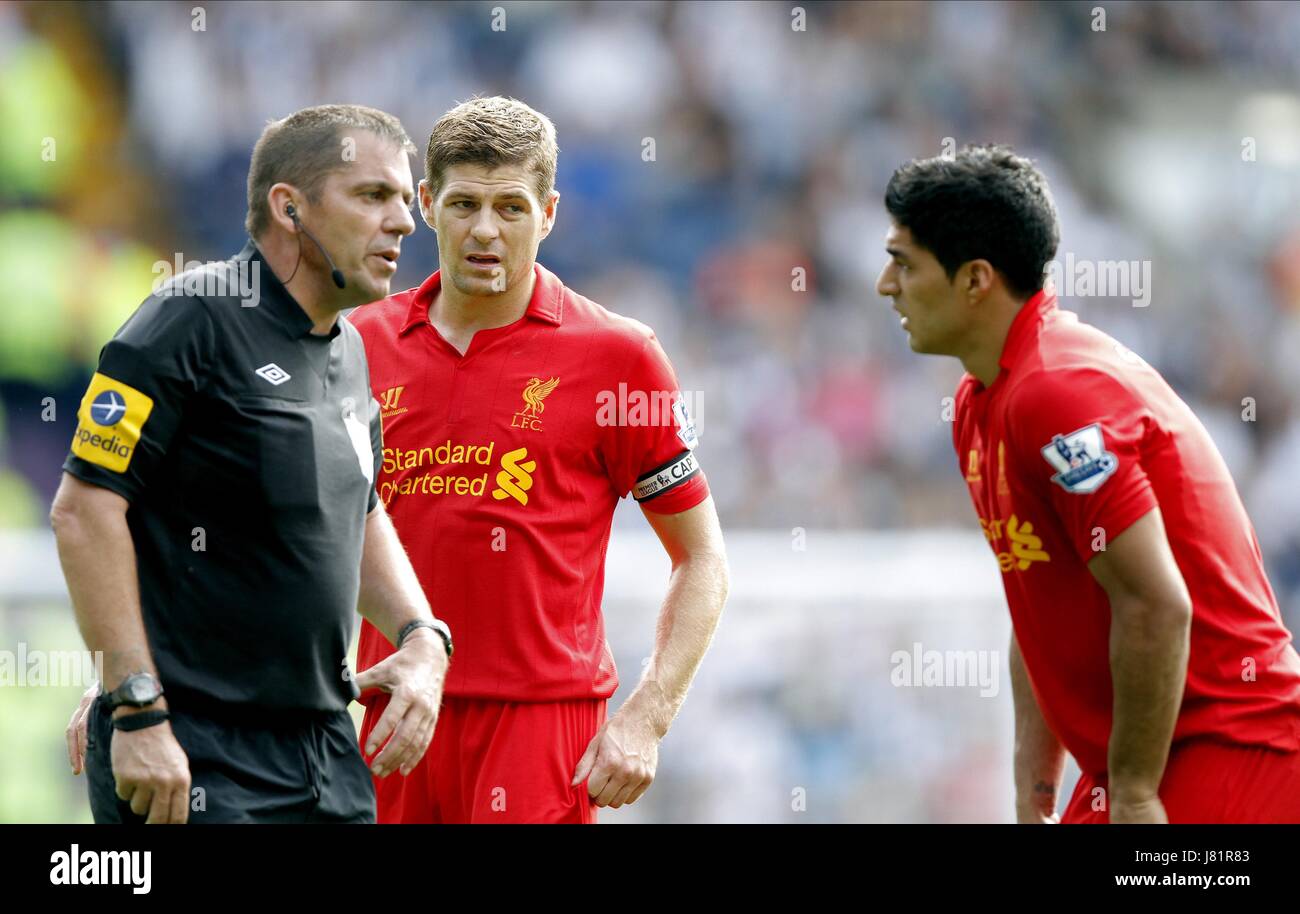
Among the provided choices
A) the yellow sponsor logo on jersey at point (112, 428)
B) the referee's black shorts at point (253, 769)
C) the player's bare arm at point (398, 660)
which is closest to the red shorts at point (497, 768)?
the player's bare arm at point (398, 660)

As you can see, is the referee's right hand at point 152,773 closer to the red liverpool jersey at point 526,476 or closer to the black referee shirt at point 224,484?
the black referee shirt at point 224,484

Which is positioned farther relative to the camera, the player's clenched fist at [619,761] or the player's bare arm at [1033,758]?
the player's bare arm at [1033,758]

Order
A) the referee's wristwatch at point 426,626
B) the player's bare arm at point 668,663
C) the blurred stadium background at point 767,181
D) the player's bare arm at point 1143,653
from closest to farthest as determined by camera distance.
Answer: the player's bare arm at point 1143,653, the referee's wristwatch at point 426,626, the player's bare arm at point 668,663, the blurred stadium background at point 767,181

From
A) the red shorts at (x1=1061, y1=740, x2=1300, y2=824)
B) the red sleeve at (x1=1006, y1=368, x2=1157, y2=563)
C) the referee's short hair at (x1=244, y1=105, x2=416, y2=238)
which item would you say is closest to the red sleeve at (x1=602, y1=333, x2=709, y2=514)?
the red sleeve at (x1=1006, y1=368, x2=1157, y2=563)

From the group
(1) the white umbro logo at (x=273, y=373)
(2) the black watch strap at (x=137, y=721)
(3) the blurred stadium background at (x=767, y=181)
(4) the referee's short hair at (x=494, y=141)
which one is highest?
(3) the blurred stadium background at (x=767, y=181)

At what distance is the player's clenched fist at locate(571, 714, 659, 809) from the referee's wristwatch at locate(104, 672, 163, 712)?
123cm

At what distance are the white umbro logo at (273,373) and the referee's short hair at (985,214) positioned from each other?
1.49 metres

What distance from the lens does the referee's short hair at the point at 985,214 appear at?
12.3ft

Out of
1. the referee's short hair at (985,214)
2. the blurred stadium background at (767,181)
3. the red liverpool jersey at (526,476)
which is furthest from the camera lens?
the blurred stadium background at (767,181)

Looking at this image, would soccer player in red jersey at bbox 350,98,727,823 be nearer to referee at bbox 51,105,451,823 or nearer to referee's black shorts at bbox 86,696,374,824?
referee at bbox 51,105,451,823

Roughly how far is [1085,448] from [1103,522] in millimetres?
155

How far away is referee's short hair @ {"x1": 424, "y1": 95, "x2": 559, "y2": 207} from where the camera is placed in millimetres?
4047

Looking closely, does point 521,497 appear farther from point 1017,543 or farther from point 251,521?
point 1017,543

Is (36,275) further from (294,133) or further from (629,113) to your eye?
(294,133)
